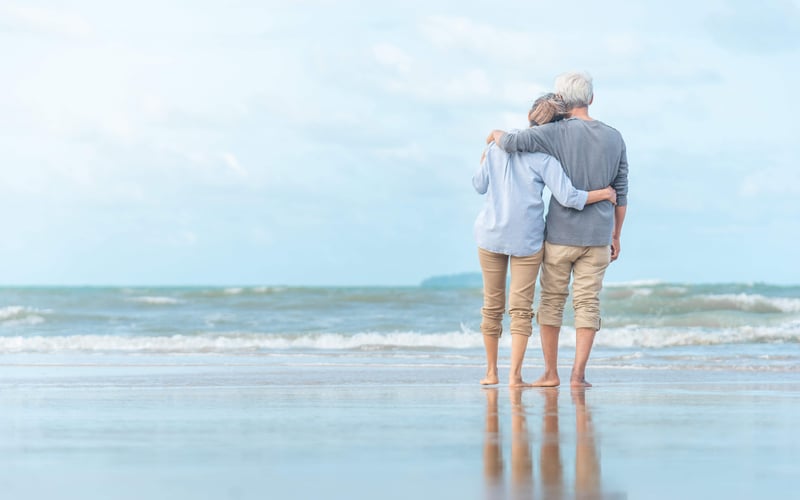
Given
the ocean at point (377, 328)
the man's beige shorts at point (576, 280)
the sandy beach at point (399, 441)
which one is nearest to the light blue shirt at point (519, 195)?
the man's beige shorts at point (576, 280)

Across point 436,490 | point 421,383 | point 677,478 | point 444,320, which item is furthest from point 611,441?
point 444,320

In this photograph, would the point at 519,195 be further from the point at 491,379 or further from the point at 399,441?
the point at 399,441

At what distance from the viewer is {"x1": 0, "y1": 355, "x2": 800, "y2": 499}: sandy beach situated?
2402 millimetres

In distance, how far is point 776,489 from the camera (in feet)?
7.79

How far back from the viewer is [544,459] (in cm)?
274

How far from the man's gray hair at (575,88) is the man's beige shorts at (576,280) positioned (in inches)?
28.3

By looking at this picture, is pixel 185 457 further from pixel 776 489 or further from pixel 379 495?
pixel 776 489

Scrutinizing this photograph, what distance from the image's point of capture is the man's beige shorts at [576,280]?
4996 millimetres

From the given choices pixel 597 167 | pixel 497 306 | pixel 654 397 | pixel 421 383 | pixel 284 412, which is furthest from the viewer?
pixel 421 383

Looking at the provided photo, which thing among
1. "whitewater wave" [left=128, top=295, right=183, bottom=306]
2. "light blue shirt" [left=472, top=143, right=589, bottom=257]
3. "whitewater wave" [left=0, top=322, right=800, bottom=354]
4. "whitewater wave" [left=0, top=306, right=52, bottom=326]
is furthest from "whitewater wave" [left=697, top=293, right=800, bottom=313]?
"light blue shirt" [left=472, top=143, right=589, bottom=257]

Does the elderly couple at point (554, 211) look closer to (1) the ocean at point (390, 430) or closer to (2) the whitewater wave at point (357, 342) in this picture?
(1) the ocean at point (390, 430)

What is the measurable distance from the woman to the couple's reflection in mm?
1085

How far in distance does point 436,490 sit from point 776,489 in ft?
2.61

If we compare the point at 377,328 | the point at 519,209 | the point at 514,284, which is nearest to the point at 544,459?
the point at 519,209
